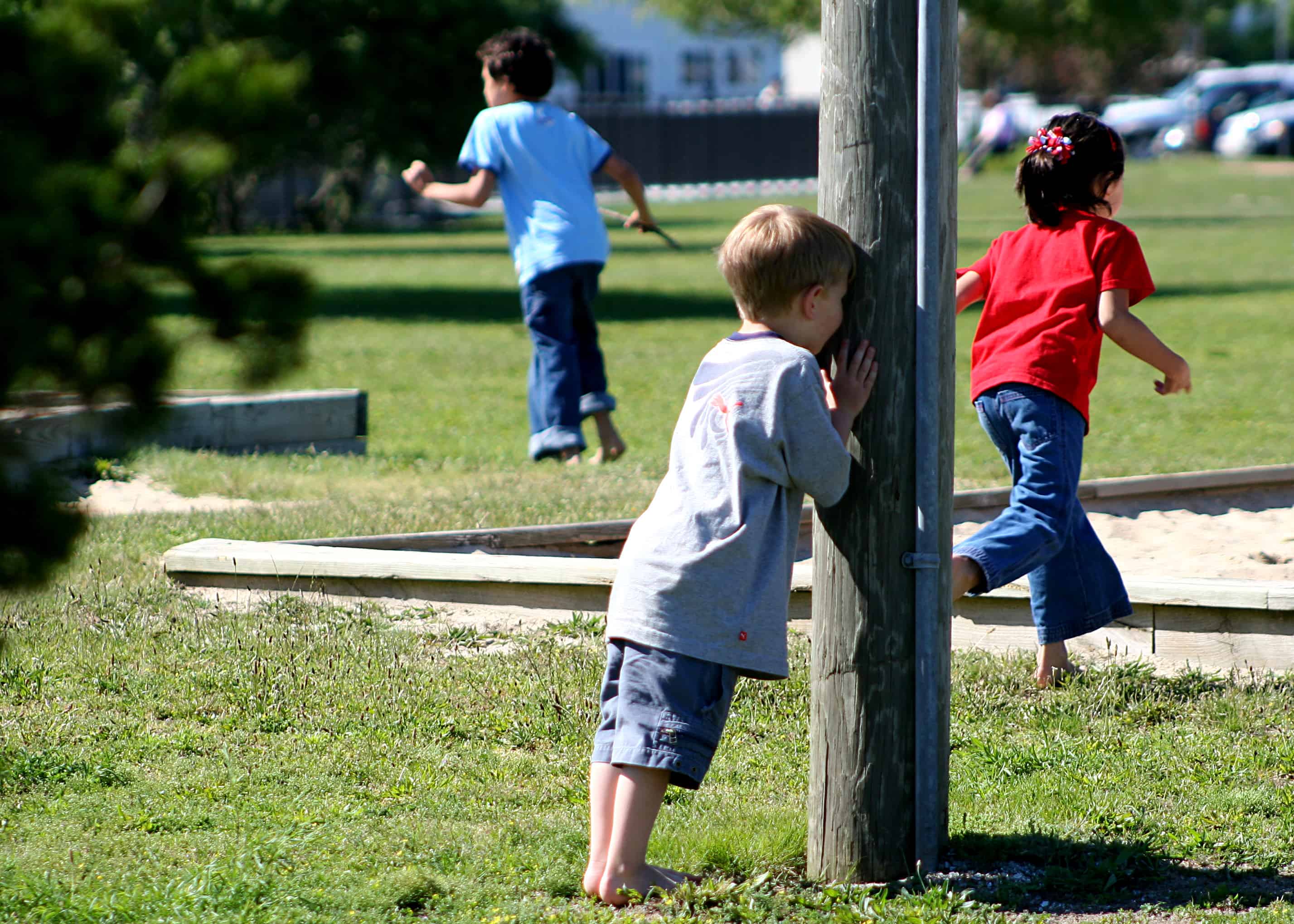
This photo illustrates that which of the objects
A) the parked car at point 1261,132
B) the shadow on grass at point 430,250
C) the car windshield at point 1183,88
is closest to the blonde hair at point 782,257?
the shadow on grass at point 430,250

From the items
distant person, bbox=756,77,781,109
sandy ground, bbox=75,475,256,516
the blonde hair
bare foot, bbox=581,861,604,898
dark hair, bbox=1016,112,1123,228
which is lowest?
sandy ground, bbox=75,475,256,516

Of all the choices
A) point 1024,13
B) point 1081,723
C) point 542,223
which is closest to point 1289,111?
point 1024,13

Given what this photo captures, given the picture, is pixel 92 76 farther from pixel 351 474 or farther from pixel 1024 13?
pixel 1024 13

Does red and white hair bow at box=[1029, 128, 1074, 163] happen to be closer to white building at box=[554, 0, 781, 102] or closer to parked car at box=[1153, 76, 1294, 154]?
white building at box=[554, 0, 781, 102]

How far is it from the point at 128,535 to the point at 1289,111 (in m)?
49.6

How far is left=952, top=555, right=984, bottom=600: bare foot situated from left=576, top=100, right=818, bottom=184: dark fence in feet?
137

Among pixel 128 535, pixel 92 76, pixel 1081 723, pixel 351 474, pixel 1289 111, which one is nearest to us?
pixel 92 76

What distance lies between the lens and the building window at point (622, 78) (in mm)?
59875

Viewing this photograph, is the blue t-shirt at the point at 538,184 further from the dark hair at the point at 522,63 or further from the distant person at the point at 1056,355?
the distant person at the point at 1056,355

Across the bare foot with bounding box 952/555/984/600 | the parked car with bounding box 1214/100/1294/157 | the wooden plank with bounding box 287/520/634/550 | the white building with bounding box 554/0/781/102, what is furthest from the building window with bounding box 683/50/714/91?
the bare foot with bounding box 952/555/984/600

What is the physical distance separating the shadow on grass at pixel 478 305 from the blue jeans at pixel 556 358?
759 centimetres

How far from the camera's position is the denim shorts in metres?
3.11

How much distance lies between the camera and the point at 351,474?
25.3ft

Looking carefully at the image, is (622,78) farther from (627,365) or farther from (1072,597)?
(1072,597)
